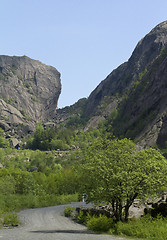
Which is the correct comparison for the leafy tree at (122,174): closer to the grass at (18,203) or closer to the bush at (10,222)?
the bush at (10,222)

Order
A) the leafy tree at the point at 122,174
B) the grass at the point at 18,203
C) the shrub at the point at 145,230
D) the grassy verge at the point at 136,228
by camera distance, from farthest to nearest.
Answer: the grass at the point at 18,203 < the leafy tree at the point at 122,174 < the grassy verge at the point at 136,228 < the shrub at the point at 145,230

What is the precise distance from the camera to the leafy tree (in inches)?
1126

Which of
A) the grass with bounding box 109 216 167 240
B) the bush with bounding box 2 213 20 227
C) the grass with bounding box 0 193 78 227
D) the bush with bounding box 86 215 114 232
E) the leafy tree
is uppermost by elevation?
the leafy tree

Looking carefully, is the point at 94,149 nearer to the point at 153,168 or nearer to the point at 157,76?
the point at 153,168

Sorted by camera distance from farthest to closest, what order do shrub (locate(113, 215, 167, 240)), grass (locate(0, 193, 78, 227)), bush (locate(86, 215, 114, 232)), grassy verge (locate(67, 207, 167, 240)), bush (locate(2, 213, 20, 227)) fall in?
1. grass (locate(0, 193, 78, 227))
2. bush (locate(2, 213, 20, 227))
3. bush (locate(86, 215, 114, 232))
4. grassy verge (locate(67, 207, 167, 240))
5. shrub (locate(113, 215, 167, 240))

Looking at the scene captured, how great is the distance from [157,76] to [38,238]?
179 metres

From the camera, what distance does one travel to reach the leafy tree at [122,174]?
2859 cm

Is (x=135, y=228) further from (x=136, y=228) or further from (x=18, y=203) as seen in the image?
(x=18, y=203)

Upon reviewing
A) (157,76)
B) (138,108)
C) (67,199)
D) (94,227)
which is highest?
(157,76)

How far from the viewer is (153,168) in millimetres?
29203

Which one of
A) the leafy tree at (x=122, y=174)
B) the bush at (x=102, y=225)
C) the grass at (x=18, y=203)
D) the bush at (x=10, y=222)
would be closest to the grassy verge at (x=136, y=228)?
the bush at (x=102, y=225)

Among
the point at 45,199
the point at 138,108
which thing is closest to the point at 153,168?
the point at 45,199

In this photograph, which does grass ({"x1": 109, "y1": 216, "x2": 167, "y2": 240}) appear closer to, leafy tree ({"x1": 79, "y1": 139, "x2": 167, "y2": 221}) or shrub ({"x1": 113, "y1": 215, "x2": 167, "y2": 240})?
shrub ({"x1": 113, "y1": 215, "x2": 167, "y2": 240})

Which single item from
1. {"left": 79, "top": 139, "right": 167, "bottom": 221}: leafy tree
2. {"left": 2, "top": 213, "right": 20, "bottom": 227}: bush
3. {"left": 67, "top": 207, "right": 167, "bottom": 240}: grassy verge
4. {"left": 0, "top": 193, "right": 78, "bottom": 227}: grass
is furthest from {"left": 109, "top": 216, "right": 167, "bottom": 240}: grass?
{"left": 0, "top": 193, "right": 78, "bottom": 227}: grass
